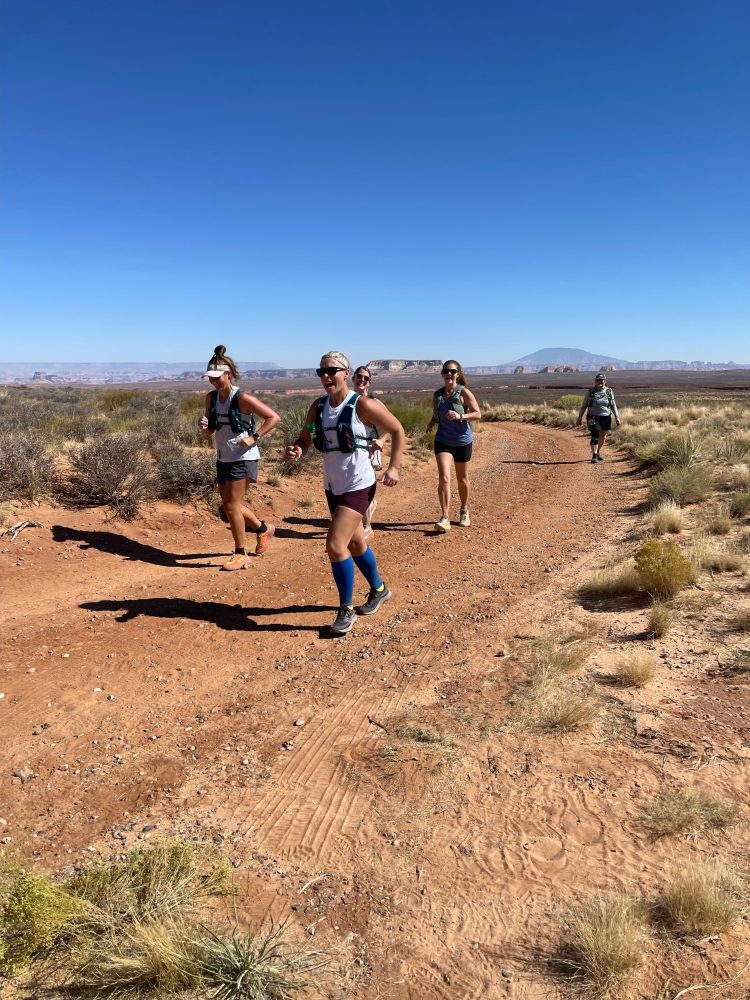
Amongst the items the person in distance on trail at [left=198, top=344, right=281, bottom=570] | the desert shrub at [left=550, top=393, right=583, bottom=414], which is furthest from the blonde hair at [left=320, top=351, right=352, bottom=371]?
the desert shrub at [left=550, top=393, right=583, bottom=414]

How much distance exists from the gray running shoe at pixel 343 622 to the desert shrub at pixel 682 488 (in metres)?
5.47

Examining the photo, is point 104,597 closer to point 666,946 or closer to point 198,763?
point 198,763

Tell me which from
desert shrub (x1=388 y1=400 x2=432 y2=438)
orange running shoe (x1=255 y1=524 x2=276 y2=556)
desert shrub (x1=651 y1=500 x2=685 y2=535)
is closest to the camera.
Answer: orange running shoe (x1=255 y1=524 x2=276 y2=556)

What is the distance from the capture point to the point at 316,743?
3.34 m

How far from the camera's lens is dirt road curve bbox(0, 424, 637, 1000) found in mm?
2342

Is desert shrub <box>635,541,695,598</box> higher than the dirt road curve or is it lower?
higher

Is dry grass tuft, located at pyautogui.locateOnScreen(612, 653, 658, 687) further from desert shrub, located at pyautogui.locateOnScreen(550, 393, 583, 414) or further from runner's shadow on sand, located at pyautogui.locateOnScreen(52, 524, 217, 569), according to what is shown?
desert shrub, located at pyautogui.locateOnScreen(550, 393, 583, 414)

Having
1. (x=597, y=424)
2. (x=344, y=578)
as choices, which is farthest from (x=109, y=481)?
(x=597, y=424)

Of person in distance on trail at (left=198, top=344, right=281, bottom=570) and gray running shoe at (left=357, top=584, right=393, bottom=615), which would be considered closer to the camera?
gray running shoe at (left=357, top=584, right=393, bottom=615)

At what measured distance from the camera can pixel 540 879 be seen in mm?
2402

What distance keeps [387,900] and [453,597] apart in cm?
331

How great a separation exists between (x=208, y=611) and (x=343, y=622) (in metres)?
1.31

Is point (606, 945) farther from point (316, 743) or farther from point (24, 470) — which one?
point (24, 470)

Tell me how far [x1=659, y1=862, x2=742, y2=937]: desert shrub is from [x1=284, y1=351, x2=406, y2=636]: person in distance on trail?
2.80 meters
